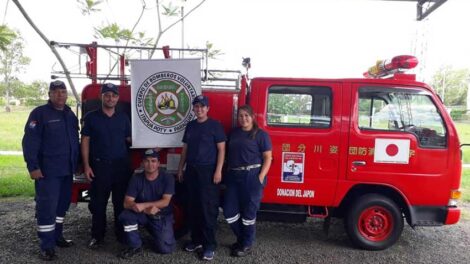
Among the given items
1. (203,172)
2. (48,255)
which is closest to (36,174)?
(48,255)

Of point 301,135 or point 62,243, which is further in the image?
point 62,243

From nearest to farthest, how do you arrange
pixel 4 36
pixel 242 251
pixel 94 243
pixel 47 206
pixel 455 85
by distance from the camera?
pixel 47 206 < pixel 242 251 < pixel 94 243 < pixel 4 36 < pixel 455 85

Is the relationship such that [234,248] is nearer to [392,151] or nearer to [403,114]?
[392,151]

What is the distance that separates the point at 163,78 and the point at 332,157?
6.61ft

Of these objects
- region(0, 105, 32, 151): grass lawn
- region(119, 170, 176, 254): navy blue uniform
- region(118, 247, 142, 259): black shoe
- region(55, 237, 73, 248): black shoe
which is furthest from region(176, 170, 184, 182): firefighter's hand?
region(0, 105, 32, 151): grass lawn

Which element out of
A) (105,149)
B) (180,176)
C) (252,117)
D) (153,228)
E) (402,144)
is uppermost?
(252,117)

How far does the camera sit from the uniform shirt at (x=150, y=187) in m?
3.95

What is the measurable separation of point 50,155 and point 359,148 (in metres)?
3.20

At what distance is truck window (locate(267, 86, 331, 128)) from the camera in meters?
4.07

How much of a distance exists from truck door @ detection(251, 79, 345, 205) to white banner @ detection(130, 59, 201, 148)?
2.39ft

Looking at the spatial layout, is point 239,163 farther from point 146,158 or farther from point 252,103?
point 146,158

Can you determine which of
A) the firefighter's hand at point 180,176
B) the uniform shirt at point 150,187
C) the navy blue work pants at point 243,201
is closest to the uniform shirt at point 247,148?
the navy blue work pants at point 243,201

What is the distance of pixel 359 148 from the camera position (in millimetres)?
3980

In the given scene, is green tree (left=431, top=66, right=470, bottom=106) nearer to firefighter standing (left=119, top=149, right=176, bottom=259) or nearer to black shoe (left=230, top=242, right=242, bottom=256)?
black shoe (left=230, top=242, right=242, bottom=256)
